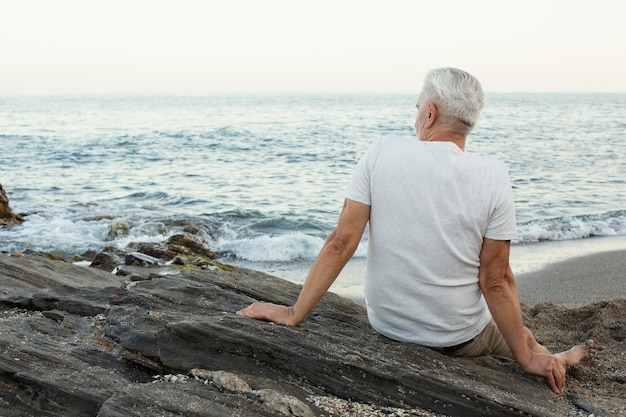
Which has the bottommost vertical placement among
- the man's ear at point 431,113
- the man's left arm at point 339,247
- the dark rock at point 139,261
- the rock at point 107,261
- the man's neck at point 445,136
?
the rock at point 107,261

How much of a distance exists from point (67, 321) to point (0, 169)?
77.1 ft

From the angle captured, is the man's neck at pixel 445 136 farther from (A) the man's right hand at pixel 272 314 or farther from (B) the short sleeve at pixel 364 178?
(A) the man's right hand at pixel 272 314

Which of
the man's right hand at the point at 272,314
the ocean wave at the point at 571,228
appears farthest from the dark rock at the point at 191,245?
the man's right hand at the point at 272,314

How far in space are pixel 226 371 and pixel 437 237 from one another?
1344 mm

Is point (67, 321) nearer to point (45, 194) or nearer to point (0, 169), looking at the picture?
point (45, 194)

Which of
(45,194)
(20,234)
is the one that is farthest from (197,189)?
(20,234)

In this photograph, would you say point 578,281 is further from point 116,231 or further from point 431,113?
point 116,231

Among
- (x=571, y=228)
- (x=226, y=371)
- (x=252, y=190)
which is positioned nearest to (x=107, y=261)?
(x=226, y=371)

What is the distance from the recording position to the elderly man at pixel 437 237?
3.60 metres

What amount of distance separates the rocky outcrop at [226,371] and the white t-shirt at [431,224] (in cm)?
27

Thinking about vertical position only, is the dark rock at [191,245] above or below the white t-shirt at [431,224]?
below

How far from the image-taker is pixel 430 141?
12.1ft

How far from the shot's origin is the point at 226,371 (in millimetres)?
3510

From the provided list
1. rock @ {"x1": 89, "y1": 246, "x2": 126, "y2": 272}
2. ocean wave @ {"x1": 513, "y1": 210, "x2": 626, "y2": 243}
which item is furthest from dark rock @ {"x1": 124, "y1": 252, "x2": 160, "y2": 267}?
ocean wave @ {"x1": 513, "y1": 210, "x2": 626, "y2": 243}
